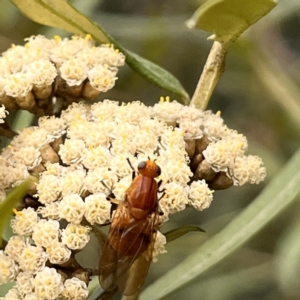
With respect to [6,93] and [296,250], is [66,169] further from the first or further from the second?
[296,250]

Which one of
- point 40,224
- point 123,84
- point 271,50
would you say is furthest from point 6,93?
point 271,50

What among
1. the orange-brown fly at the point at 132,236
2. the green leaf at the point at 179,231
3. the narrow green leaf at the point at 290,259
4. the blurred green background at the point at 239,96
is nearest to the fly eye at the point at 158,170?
the orange-brown fly at the point at 132,236

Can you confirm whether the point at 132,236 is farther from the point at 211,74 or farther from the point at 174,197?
the point at 211,74

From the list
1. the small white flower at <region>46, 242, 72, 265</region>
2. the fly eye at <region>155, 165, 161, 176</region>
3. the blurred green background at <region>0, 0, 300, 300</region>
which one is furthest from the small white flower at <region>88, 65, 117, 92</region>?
the blurred green background at <region>0, 0, 300, 300</region>

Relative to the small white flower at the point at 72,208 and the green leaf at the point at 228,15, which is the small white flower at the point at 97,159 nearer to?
the small white flower at the point at 72,208

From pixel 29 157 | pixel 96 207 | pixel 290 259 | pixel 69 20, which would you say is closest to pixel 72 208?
pixel 96 207
